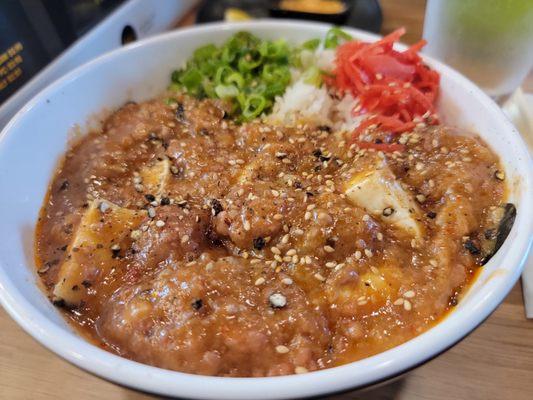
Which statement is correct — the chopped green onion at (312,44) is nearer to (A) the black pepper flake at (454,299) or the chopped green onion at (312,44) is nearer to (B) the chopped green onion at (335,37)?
(B) the chopped green onion at (335,37)

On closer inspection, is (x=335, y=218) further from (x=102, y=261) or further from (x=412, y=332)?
(x=102, y=261)

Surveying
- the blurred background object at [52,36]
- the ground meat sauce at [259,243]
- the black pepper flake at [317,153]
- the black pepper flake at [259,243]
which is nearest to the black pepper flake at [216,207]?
the ground meat sauce at [259,243]

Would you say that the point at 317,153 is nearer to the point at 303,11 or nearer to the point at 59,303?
the point at 59,303

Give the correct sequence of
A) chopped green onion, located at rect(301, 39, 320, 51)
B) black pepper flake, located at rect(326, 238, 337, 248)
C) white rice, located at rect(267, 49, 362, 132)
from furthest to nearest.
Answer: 1. chopped green onion, located at rect(301, 39, 320, 51)
2. white rice, located at rect(267, 49, 362, 132)
3. black pepper flake, located at rect(326, 238, 337, 248)

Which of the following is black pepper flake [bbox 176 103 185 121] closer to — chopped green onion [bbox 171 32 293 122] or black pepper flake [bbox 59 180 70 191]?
chopped green onion [bbox 171 32 293 122]

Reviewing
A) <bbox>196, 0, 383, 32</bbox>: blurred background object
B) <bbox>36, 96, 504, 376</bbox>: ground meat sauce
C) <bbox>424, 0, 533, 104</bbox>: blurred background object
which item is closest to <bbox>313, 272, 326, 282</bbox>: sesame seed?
<bbox>36, 96, 504, 376</bbox>: ground meat sauce

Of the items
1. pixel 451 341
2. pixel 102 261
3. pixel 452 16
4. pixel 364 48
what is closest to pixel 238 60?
pixel 364 48
